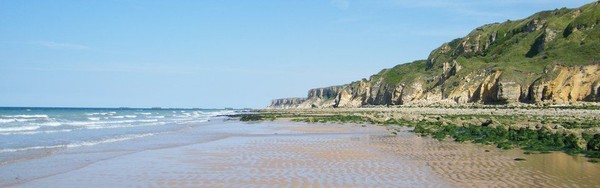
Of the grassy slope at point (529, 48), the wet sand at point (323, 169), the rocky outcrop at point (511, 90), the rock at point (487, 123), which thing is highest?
the grassy slope at point (529, 48)

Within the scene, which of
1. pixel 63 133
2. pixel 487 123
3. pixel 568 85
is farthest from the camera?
pixel 568 85

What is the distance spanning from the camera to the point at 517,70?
64812 mm

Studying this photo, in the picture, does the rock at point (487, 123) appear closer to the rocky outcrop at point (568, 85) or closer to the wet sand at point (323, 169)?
the wet sand at point (323, 169)

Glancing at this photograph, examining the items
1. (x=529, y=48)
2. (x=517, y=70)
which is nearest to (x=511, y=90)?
(x=517, y=70)

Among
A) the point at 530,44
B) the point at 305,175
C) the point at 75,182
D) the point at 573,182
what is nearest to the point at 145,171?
the point at 75,182

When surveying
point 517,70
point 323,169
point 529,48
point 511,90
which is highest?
point 529,48

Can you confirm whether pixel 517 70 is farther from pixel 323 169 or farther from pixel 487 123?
pixel 323 169

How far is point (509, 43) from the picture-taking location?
9738 centimetres

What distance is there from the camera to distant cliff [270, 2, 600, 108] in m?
55.6

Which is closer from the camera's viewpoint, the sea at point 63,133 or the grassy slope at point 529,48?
the sea at point 63,133

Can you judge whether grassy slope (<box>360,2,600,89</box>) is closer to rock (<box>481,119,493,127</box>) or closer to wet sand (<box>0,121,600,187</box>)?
rock (<box>481,119,493,127</box>)

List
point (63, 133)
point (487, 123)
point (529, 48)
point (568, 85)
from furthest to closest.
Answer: point (529, 48)
point (568, 85)
point (63, 133)
point (487, 123)

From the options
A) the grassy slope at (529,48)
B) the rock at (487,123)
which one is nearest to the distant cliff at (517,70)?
the grassy slope at (529,48)

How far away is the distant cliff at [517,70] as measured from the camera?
55.6 metres
